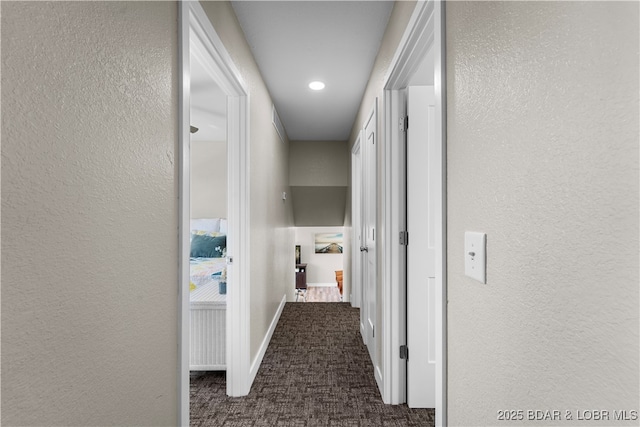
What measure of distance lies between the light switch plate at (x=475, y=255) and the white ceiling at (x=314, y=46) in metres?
1.55

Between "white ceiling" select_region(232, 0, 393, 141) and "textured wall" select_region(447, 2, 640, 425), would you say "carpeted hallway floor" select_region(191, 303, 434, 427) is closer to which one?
"textured wall" select_region(447, 2, 640, 425)

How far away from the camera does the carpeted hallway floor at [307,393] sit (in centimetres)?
201

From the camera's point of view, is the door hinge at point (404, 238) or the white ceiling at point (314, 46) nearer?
the white ceiling at point (314, 46)

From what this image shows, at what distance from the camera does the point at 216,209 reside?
5.04 m

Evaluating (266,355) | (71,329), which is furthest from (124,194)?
(266,355)

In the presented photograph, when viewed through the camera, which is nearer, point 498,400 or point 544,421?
point 544,421

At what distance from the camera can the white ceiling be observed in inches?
77.7

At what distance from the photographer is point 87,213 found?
751 mm

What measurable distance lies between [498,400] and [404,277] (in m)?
1.30

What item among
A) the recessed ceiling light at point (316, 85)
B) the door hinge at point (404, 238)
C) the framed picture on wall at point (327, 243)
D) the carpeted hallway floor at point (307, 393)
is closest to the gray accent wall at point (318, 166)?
the recessed ceiling light at point (316, 85)

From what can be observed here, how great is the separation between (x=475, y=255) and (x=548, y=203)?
30cm

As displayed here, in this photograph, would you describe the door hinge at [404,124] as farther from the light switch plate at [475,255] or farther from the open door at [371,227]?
the light switch plate at [475,255]

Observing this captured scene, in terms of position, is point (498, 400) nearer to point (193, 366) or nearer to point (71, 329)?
point (71, 329)

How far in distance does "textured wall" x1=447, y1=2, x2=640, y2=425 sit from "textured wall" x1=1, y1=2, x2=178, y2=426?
888 millimetres
